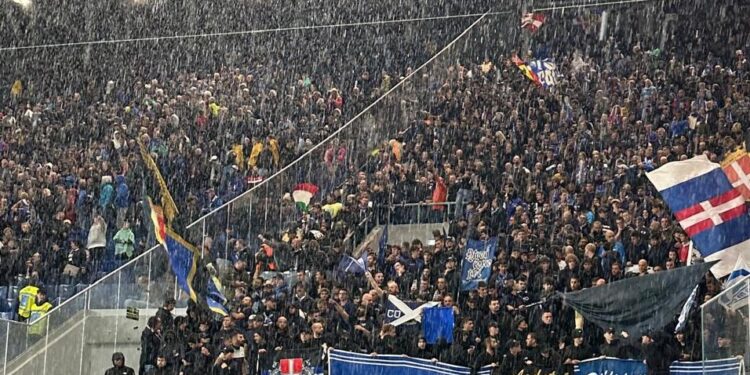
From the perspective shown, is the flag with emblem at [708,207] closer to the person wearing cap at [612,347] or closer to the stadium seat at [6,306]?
the person wearing cap at [612,347]

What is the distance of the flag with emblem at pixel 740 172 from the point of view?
596 inches

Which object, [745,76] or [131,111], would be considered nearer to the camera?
[745,76]

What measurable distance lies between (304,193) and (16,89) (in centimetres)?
1056

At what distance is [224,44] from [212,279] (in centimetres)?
1287

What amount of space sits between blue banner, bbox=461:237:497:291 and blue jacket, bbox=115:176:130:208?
664 cm

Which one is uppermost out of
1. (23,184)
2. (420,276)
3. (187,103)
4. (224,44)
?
(224,44)

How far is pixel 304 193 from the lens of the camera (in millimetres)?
19625

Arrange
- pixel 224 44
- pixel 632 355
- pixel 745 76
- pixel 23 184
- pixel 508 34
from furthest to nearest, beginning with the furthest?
pixel 224 44
pixel 508 34
pixel 23 184
pixel 745 76
pixel 632 355

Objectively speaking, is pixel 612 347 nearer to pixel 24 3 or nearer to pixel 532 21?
pixel 532 21

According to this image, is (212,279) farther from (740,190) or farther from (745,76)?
(745,76)

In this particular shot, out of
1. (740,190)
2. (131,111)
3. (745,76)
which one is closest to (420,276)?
(740,190)

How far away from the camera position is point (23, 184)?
70.9 feet

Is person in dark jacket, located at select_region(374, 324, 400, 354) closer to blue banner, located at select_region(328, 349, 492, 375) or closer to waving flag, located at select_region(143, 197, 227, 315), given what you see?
blue banner, located at select_region(328, 349, 492, 375)

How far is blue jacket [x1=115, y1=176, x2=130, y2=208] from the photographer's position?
809 inches
